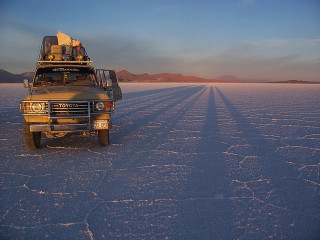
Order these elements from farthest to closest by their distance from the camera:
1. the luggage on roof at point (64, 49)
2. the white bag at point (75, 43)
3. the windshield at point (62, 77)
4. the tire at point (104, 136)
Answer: the white bag at point (75, 43)
the luggage on roof at point (64, 49)
the windshield at point (62, 77)
the tire at point (104, 136)

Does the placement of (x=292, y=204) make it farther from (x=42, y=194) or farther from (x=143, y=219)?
(x=42, y=194)

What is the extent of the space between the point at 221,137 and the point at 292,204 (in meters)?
3.38

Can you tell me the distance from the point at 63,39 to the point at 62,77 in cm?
214

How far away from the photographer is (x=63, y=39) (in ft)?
24.7

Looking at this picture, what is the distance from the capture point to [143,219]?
8.78ft

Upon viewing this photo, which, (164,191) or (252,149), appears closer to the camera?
(164,191)

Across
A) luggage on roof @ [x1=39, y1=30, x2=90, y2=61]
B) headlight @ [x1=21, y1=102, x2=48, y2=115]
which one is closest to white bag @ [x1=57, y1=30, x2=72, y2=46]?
luggage on roof @ [x1=39, y1=30, x2=90, y2=61]

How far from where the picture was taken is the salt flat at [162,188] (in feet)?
8.29

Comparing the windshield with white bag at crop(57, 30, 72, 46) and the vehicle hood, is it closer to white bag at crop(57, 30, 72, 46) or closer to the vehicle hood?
the vehicle hood

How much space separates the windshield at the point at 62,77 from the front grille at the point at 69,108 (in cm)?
118

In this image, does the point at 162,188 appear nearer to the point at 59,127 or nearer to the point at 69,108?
the point at 59,127

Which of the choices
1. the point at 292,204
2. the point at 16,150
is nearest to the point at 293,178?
the point at 292,204

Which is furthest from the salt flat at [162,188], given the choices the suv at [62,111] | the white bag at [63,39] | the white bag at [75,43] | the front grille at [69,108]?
the white bag at [63,39]

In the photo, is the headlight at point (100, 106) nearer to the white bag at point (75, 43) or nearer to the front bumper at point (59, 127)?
the front bumper at point (59, 127)
